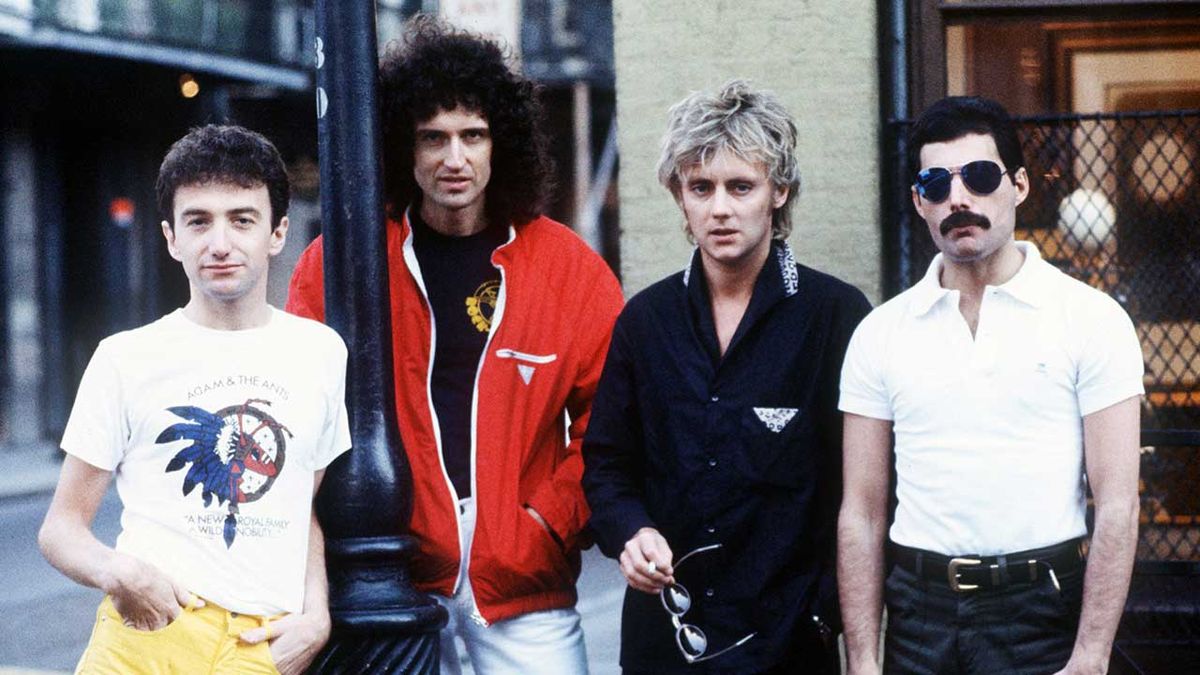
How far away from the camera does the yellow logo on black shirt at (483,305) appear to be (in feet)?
13.4

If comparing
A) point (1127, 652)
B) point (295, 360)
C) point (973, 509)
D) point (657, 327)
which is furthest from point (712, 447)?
point (1127, 652)

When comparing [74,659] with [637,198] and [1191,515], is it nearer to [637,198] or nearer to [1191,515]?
[637,198]

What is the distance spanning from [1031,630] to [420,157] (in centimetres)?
194

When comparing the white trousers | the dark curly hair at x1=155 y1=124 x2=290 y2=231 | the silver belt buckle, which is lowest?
the white trousers

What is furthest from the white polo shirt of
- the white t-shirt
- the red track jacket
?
the white t-shirt

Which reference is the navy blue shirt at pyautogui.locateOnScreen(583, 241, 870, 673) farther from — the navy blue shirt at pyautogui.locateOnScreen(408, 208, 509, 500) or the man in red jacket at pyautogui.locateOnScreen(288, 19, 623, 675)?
the navy blue shirt at pyautogui.locateOnScreen(408, 208, 509, 500)

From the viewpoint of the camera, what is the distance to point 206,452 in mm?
3359

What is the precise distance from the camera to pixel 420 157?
13.4 ft

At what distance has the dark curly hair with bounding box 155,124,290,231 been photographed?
3514mm

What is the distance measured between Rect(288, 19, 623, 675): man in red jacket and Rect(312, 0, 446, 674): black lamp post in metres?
0.25

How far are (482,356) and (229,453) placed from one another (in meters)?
0.86

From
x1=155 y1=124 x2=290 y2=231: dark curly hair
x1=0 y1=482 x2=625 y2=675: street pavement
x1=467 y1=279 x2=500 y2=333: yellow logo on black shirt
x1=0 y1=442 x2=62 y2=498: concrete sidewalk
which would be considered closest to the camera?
x1=155 y1=124 x2=290 y2=231: dark curly hair

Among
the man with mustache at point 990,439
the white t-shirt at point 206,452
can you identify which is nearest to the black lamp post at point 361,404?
the white t-shirt at point 206,452

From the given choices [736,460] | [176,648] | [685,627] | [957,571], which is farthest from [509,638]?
[957,571]
